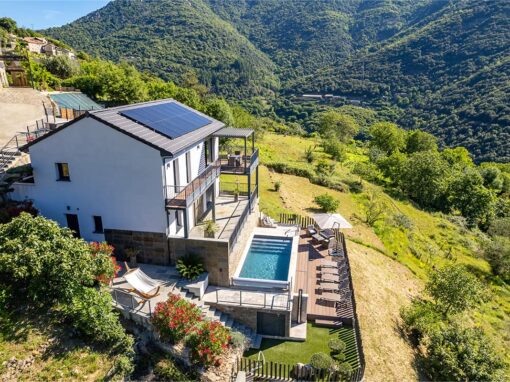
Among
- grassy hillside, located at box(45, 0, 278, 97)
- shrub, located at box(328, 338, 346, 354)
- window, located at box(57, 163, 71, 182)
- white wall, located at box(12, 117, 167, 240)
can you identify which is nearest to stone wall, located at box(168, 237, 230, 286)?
white wall, located at box(12, 117, 167, 240)

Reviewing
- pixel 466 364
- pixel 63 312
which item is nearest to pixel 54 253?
pixel 63 312

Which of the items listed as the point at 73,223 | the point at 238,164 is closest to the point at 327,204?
the point at 238,164

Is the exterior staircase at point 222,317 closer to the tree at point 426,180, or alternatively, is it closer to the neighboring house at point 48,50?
the tree at point 426,180

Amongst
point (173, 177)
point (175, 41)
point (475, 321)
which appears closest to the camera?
point (173, 177)

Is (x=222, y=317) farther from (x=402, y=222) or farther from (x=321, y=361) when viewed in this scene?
(x=402, y=222)

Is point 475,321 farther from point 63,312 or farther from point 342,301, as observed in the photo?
point 63,312
